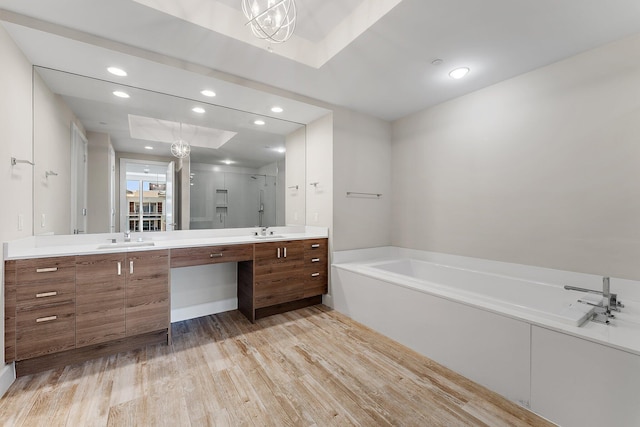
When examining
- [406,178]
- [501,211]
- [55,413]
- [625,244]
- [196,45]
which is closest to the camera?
[55,413]

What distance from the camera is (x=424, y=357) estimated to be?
221 cm

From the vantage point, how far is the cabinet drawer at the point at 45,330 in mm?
1808

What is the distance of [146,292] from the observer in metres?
2.22

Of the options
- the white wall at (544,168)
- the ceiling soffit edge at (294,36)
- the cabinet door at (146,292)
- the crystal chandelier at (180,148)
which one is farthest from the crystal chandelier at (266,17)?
the white wall at (544,168)

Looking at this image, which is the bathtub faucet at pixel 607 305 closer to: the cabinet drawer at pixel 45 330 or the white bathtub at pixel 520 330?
the white bathtub at pixel 520 330

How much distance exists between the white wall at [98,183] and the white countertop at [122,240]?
0.13 metres

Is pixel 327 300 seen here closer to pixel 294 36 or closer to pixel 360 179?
pixel 360 179

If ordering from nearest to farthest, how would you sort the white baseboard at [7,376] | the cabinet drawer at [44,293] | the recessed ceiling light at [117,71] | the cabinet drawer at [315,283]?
the white baseboard at [7,376] < the cabinet drawer at [44,293] < the recessed ceiling light at [117,71] < the cabinet drawer at [315,283]

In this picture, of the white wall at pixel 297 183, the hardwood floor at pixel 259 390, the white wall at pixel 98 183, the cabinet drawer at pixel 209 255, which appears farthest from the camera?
the white wall at pixel 297 183

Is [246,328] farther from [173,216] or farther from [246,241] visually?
[173,216]

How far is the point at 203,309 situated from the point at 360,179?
2471 mm

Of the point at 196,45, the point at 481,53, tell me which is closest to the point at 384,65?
the point at 481,53

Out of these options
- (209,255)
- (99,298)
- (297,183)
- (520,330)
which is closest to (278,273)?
(209,255)

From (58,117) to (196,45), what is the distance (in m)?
1.48
